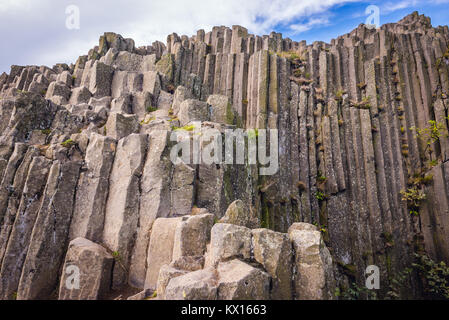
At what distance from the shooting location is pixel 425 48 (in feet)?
69.1

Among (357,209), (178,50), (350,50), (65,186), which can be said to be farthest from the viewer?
(178,50)

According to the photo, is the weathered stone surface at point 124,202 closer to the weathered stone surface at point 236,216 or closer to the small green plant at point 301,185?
the weathered stone surface at point 236,216

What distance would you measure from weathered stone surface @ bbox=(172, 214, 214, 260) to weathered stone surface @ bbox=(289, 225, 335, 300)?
225 centimetres

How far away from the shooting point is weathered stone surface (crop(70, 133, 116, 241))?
796 cm

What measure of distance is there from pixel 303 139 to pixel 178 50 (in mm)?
14309

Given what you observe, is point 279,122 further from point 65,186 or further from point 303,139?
point 65,186

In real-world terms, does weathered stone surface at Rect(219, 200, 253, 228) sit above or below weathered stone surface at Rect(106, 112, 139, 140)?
below

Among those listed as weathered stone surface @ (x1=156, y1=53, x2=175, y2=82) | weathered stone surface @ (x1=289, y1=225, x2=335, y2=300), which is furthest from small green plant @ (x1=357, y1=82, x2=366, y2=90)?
weathered stone surface @ (x1=289, y1=225, x2=335, y2=300)

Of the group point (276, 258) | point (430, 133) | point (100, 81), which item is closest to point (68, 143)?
point (100, 81)

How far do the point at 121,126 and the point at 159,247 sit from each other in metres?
5.40

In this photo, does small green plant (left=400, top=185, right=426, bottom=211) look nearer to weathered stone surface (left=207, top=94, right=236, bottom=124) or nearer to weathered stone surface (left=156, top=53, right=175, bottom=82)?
weathered stone surface (left=207, top=94, right=236, bottom=124)

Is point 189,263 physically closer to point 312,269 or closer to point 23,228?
point 312,269

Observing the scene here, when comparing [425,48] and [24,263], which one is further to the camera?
[425,48]
